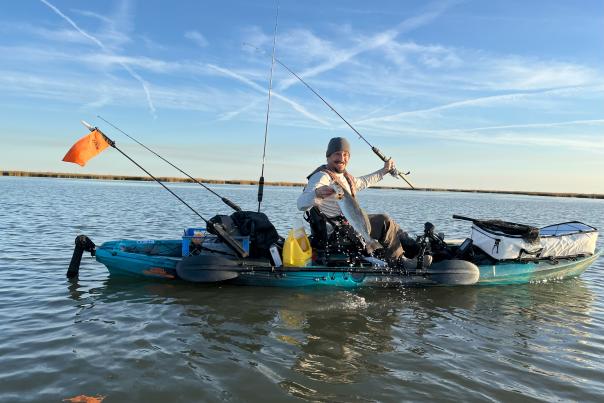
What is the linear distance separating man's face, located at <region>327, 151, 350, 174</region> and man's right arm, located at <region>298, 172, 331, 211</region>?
44 centimetres

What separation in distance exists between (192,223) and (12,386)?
14.6 m

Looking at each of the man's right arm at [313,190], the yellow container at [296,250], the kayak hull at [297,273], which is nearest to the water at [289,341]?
the kayak hull at [297,273]

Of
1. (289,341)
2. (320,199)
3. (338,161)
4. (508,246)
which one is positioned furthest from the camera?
(508,246)

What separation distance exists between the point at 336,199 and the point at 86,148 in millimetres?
4616

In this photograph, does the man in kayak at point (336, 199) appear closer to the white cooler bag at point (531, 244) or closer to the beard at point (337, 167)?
the beard at point (337, 167)

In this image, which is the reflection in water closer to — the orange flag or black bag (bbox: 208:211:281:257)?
black bag (bbox: 208:211:281:257)

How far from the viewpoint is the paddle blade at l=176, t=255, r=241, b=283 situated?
7641mm

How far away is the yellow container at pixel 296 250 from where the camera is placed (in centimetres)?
802

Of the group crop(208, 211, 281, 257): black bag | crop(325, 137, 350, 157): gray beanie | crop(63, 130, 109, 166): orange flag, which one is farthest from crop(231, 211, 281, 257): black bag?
crop(63, 130, 109, 166): orange flag

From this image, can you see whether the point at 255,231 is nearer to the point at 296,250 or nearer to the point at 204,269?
the point at 296,250

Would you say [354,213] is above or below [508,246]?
above

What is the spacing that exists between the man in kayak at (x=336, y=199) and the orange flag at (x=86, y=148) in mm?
3828

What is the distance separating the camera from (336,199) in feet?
24.2

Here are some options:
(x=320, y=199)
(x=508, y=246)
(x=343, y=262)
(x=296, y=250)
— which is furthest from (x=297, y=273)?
(x=508, y=246)
